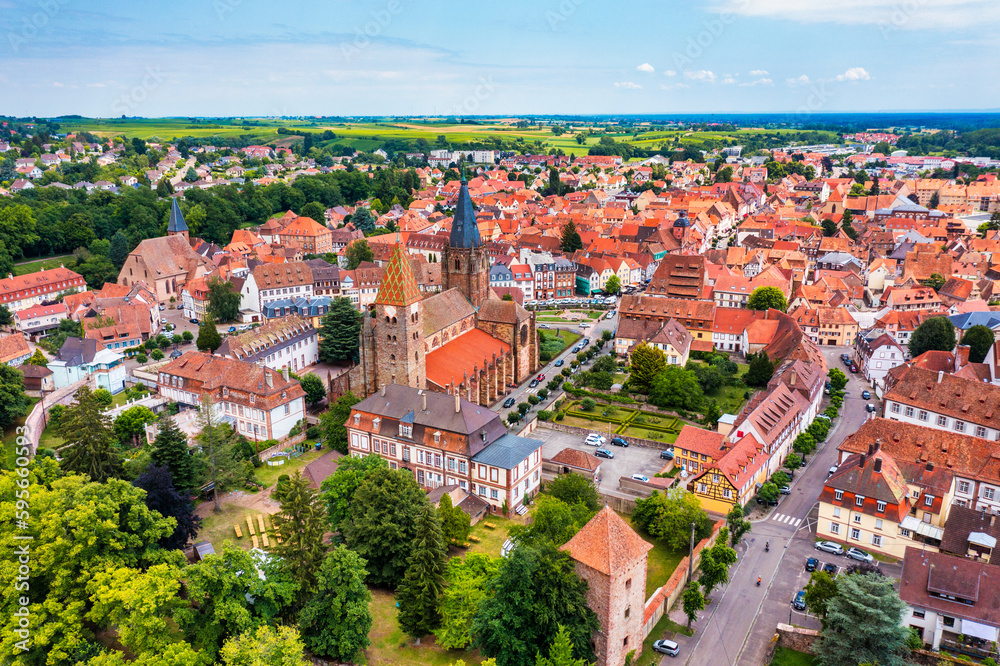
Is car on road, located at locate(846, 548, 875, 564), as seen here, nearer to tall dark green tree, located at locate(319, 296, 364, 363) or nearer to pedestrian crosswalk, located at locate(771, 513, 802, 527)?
pedestrian crosswalk, located at locate(771, 513, 802, 527)

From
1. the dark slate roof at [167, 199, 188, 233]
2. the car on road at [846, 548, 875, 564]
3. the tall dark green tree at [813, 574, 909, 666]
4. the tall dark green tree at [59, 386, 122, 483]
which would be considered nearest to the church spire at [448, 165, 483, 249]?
the tall dark green tree at [59, 386, 122, 483]

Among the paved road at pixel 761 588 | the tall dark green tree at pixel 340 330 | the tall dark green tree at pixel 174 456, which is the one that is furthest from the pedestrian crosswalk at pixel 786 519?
the tall dark green tree at pixel 340 330

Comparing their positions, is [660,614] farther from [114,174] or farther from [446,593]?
[114,174]

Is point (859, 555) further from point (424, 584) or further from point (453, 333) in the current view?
point (453, 333)

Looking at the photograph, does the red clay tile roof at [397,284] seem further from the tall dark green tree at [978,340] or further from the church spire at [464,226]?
the tall dark green tree at [978,340]

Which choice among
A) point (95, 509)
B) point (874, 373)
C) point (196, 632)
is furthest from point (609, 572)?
point (874, 373)

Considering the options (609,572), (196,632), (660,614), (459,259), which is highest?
(459,259)
